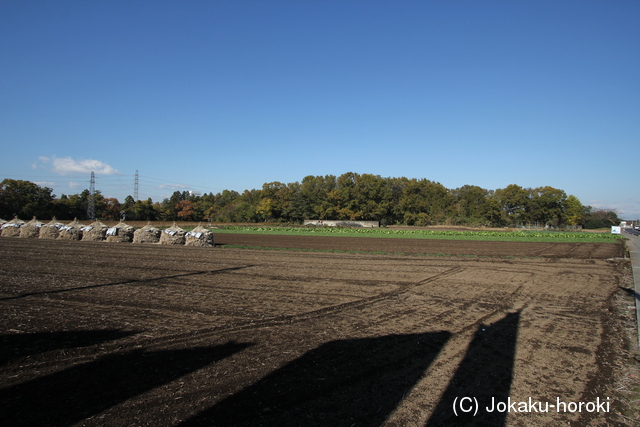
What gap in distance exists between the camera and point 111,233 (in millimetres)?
32375

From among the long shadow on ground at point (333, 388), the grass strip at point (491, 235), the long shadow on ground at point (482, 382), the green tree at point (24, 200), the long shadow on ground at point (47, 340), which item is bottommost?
the long shadow on ground at point (47, 340)

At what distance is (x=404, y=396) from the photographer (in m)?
4.45

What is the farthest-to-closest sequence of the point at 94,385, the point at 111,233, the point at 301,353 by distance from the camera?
the point at 111,233
the point at 301,353
the point at 94,385

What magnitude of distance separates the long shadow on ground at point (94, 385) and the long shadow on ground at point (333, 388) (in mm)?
1171

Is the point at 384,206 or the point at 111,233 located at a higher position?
the point at 384,206

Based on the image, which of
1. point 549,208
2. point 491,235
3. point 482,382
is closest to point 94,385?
point 482,382

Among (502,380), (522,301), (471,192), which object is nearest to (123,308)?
(502,380)

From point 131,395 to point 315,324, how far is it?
392 centimetres

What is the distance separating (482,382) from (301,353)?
2727mm

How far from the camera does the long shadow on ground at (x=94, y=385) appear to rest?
383cm

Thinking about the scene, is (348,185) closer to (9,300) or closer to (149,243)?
(149,243)

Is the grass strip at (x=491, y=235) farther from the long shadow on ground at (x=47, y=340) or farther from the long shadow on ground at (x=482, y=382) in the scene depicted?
the long shadow on ground at (x=47, y=340)

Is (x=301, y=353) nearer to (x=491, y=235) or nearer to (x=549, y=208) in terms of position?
(x=491, y=235)

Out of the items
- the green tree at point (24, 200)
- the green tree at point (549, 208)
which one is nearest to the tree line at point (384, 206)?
the green tree at point (549, 208)
